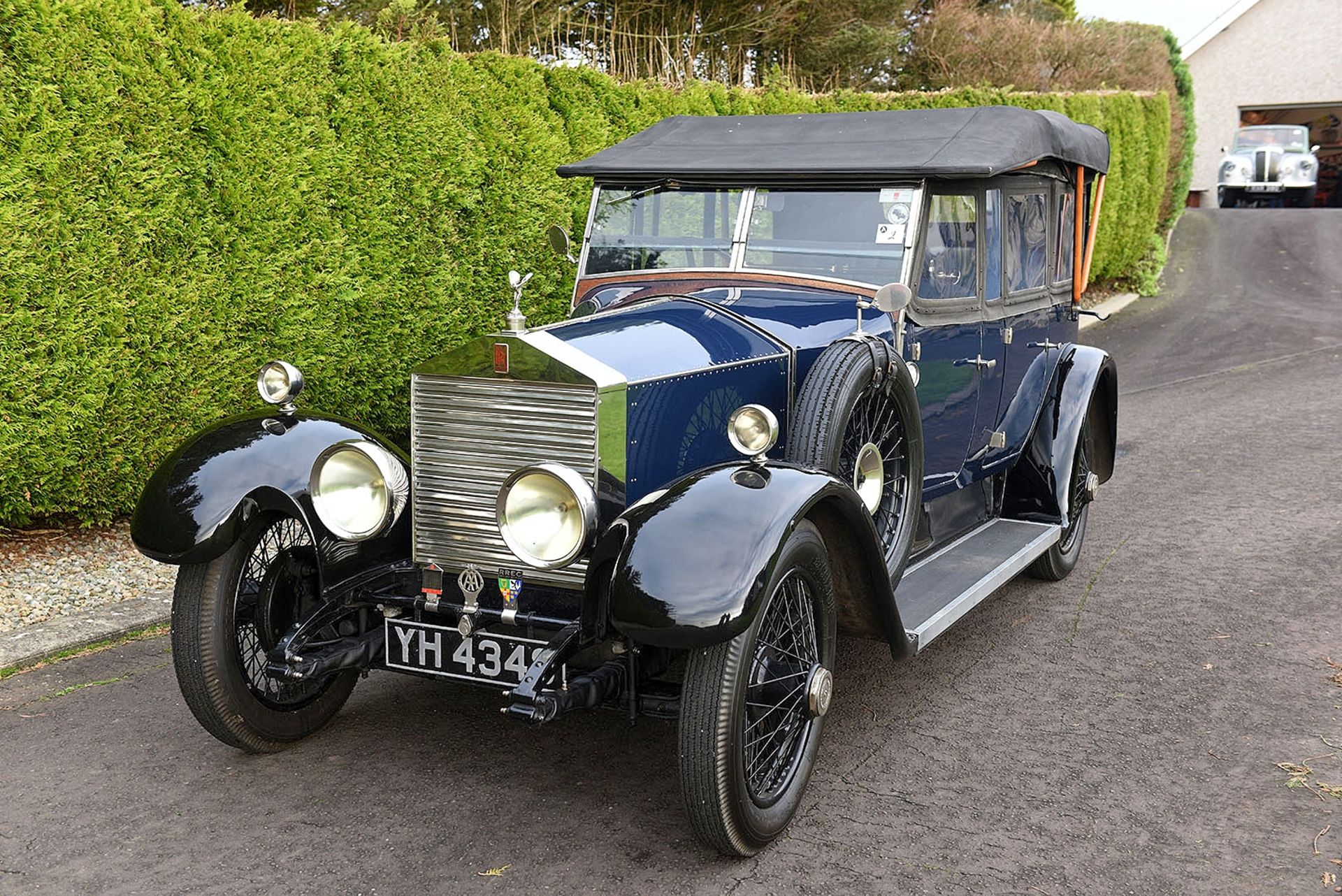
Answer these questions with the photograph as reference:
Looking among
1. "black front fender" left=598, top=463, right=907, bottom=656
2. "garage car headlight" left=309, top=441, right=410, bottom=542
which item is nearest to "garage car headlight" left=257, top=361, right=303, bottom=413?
"garage car headlight" left=309, top=441, right=410, bottom=542

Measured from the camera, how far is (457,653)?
3318mm

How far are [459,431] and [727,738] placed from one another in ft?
4.03

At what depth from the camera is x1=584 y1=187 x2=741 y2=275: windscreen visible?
4684 millimetres

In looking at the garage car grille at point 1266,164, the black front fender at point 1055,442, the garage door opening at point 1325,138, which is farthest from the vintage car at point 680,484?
the garage door opening at point 1325,138

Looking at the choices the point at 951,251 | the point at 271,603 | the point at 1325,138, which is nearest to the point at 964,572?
the point at 951,251

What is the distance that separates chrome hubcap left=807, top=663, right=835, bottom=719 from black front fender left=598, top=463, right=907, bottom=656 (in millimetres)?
479

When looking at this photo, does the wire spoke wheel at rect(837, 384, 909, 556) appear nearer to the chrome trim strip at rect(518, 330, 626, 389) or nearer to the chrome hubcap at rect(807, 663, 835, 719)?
the chrome hubcap at rect(807, 663, 835, 719)

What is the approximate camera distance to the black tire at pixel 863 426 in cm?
364

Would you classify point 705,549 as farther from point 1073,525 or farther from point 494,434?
point 1073,525

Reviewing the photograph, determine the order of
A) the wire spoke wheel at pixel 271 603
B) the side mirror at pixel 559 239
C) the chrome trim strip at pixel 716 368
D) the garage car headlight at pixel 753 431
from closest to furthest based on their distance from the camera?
the garage car headlight at pixel 753 431 < the chrome trim strip at pixel 716 368 < the wire spoke wheel at pixel 271 603 < the side mirror at pixel 559 239

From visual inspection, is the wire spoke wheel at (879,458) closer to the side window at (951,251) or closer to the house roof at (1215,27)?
the side window at (951,251)

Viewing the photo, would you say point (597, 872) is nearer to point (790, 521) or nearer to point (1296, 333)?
point (790, 521)

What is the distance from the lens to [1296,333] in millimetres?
13320

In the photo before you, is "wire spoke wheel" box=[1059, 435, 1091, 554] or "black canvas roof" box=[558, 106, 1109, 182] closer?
"black canvas roof" box=[558, 106, 1109, 182]
